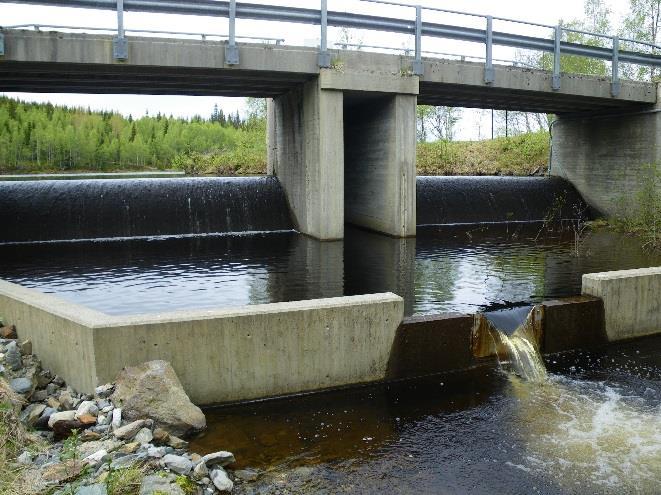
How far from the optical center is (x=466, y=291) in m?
10.7

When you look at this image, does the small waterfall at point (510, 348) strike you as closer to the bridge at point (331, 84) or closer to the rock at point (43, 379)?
the rock at point (43, 379)

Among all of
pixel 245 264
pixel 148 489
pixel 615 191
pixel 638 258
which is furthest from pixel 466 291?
pixel 615 191

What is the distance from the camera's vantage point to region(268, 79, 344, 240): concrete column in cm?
1617

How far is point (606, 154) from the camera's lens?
78.3ft

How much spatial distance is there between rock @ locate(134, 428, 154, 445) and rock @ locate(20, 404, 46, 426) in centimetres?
108

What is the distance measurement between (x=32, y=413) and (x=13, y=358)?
1074mm

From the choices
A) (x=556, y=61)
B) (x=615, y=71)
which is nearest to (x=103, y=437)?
(x=556, y=61)

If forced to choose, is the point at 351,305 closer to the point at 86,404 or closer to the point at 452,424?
the point at 452,424

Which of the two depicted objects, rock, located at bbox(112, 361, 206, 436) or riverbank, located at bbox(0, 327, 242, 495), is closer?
riverbank, located at bbox(0, 327, 242, 495)

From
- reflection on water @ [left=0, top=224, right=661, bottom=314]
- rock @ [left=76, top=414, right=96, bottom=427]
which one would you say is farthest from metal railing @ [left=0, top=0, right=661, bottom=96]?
rock @ [left=76, top=414, right=96, bottom=427]

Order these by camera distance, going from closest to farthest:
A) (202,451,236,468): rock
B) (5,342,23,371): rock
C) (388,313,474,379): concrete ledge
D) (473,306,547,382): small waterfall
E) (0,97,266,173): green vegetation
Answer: (202,451,236,468): rock < (5,342,23,371): rock < (388,313,474,379): concrete ledge < (473,306,547,382): small waterfall < (0,97,266,173): green vegetation

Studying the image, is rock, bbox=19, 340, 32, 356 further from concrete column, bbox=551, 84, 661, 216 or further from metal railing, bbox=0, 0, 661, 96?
concrete column, bbox=551, 84, 661, 216

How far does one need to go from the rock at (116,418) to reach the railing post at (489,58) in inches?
604

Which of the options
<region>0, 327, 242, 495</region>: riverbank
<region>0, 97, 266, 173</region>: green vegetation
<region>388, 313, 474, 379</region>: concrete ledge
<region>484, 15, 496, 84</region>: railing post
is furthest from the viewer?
<region>0, 97, 266, 173</region>: green vegetation
